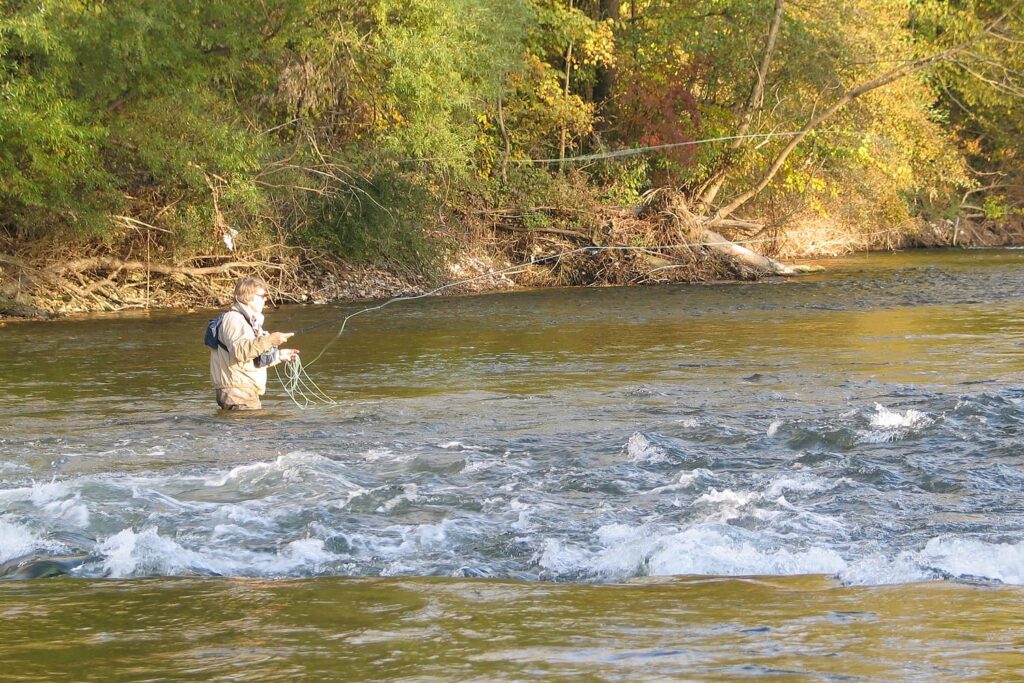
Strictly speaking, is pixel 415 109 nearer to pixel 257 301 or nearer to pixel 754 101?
pixel 754 101

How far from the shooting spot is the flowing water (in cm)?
471

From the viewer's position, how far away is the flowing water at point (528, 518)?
4711mm

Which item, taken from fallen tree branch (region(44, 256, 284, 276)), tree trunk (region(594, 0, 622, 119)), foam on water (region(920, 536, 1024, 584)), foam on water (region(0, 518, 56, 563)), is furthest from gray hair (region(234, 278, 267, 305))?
tree trunk (region(594, 0, 622, 119))

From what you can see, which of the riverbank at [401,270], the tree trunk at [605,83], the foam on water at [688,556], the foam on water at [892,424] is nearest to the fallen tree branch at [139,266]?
the riverbank at [401,270]

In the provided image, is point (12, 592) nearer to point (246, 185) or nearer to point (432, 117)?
point (246, 185)

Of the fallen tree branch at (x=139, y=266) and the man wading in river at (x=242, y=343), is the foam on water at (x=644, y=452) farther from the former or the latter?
the fallen tree branch at (x=139, y=266)

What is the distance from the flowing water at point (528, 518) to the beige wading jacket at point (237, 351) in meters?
0.37

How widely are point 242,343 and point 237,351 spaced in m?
0.12

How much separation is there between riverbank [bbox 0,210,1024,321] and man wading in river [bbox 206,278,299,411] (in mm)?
10832

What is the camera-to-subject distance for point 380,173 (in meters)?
24.2

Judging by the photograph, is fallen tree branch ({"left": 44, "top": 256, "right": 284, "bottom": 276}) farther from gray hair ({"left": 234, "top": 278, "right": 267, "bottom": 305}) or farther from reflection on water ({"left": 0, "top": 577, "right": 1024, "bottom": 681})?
reflection on water ({"left": 0, "top": 577, "right": 1024, "bottom": 681})

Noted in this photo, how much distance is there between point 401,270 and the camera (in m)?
25.3

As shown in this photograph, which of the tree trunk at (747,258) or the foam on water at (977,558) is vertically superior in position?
the foam on water at (977,558)

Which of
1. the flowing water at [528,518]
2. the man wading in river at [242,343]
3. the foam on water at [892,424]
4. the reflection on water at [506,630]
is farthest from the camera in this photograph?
the man wading in river at [242,343]
